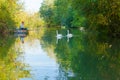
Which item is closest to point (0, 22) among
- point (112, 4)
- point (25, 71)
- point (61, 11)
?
point (112, 4)

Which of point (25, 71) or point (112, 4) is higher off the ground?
point (112, 4)

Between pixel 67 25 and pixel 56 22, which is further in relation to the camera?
pixel 56 22

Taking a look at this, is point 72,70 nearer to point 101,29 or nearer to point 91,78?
point 91,78

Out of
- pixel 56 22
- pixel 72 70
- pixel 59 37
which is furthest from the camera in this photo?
pixel 56 22

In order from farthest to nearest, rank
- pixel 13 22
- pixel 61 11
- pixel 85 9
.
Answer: pixel 61 11, pixel 13 22, pixel 85 9

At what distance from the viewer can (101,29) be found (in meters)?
43.5

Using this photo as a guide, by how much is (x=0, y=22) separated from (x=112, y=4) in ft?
50.9

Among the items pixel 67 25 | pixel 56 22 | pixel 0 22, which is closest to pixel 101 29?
pixel 0 22

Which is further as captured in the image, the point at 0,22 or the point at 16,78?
the point at 0,22

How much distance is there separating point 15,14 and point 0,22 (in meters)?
7.99

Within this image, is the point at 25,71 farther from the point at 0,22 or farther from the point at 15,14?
the point at 15,14

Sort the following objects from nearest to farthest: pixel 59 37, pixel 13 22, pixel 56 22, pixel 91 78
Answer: pixel 91 78 → pixel 59 37 → pixel 13 22 → pixel 56 22

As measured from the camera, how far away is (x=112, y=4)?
3944 centimetres

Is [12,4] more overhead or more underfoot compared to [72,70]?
more overhead
